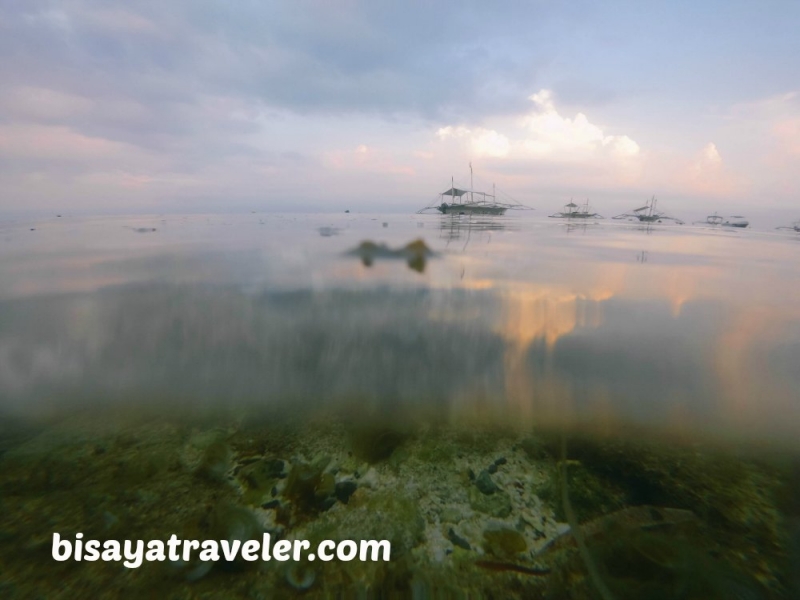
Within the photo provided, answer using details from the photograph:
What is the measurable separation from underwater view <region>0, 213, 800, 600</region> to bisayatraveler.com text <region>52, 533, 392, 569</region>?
0.05m

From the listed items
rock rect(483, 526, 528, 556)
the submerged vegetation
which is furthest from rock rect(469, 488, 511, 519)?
rock rect(483, 526, 528, 556)

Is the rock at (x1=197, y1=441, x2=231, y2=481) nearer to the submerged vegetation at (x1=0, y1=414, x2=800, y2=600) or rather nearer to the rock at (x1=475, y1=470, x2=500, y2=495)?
the submerged vegetation at (x1=0, y1=414, x2=800, y2=600)

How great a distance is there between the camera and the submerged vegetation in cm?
219

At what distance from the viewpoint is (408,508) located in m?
2.78

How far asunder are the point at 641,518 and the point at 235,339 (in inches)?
253

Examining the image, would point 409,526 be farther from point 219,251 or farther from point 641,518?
point 219,251

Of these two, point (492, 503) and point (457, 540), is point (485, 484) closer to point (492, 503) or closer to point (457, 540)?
point (492, 503)

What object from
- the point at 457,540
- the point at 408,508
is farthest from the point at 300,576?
the point at 457,540

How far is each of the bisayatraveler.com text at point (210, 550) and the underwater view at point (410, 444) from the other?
48 millimetres

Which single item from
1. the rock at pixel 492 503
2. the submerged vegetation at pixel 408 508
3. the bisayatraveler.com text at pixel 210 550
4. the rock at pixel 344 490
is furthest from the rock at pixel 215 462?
the rock at pixel 492 503

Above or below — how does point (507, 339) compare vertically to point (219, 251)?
below

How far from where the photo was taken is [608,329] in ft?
22.6

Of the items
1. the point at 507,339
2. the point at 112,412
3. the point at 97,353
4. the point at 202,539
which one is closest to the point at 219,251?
the point at 97,353

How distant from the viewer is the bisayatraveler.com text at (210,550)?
7.64 ft
